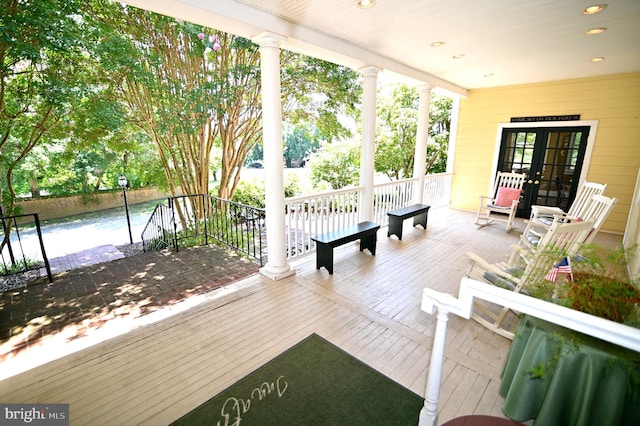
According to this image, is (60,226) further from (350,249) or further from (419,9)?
(419,9)

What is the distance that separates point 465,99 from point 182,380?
789 cm

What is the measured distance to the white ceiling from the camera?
8.74ft

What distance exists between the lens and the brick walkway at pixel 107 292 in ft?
8.89

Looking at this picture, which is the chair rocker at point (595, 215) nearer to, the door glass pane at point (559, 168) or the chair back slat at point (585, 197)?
the chair back slat at point (585, 197)

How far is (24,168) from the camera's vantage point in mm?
10039

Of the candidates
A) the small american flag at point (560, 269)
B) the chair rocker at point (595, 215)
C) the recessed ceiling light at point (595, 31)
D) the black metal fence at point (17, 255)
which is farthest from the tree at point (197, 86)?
the small american flag at point (560, 269)

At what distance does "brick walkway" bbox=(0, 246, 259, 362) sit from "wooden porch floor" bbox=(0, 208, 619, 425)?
2.16 ft

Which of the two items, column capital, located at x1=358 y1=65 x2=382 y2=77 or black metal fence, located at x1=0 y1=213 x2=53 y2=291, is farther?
column capital, located at x1=358 y1=65 x2=382 y2=77

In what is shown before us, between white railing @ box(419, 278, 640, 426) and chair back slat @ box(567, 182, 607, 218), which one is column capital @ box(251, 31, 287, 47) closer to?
white railing @ box(419, 278, 640, 426)

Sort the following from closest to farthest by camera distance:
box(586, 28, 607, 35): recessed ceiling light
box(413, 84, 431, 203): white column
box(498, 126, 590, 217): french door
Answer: box(586, 28, 607, 35): recessed ceiling light < box(413, 84, 431, 203): white column < box(498, 126, 590, 217): french door

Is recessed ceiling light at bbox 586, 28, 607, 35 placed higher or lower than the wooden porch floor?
higher

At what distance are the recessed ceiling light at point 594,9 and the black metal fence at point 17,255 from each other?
20.7 feet

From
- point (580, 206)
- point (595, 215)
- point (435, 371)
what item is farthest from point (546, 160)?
point (435, 371)

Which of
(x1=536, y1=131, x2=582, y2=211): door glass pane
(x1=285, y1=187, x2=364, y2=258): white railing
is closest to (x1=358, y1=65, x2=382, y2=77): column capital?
(x1=285, y1=187, x2=364, y2=258): white railing
